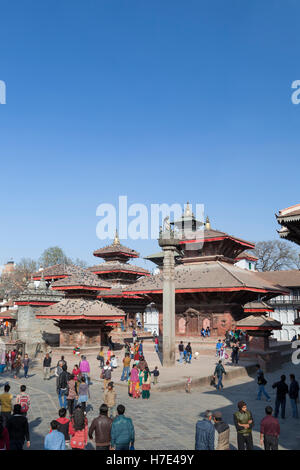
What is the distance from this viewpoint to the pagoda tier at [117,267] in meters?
53.3

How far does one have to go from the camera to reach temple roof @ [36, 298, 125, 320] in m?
30.4

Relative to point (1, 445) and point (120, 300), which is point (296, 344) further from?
point (1, 445)

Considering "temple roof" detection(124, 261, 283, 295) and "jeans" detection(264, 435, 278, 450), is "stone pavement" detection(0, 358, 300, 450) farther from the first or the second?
"temple roof" detection(124, 261, 283, 295)

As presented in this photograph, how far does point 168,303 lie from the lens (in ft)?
83.7

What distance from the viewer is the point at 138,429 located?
37.8 ft

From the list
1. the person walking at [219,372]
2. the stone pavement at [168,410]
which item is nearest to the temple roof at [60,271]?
the stone pavement at [168,410]

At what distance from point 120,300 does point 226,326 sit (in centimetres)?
1721

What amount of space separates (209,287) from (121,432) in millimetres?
26352

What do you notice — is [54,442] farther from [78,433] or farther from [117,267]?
[117,267]

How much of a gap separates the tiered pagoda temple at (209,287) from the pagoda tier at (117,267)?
13.4 meters

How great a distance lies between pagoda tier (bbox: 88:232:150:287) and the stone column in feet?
86.7
